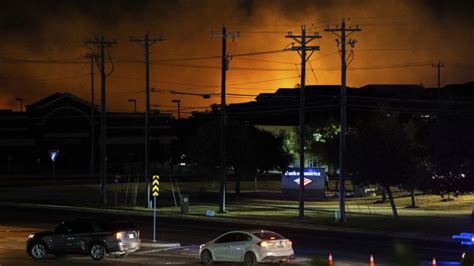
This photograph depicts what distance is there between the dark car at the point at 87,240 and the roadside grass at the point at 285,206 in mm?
15402

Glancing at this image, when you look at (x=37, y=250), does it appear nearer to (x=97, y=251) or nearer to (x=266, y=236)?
(x=97, y=251)

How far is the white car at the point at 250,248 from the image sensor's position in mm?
20797

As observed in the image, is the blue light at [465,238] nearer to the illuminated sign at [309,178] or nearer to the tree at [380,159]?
the tree at [380,159]

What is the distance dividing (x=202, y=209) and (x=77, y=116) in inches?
2587

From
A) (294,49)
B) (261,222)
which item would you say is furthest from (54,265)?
(294,49)

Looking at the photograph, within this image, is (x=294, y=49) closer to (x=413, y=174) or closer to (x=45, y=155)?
(x=413, y=174)

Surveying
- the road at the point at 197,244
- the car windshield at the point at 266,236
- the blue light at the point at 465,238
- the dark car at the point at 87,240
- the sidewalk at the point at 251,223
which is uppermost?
the car windshield at the point at 266,236

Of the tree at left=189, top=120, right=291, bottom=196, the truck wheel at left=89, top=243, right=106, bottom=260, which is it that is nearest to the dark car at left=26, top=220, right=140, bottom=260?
the truck wheel at left=89, top=243, right=106, bottom=260

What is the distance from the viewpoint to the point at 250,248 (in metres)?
21.0

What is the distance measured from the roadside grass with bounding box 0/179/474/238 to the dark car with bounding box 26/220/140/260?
15.4 metres

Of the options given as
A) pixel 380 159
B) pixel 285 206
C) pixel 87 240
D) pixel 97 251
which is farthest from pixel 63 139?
pixel 97 251

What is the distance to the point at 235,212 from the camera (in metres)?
45.4

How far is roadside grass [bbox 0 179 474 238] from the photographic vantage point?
37.0 meters

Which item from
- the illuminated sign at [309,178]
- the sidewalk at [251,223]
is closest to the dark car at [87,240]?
the sidewalk at [251,223]
